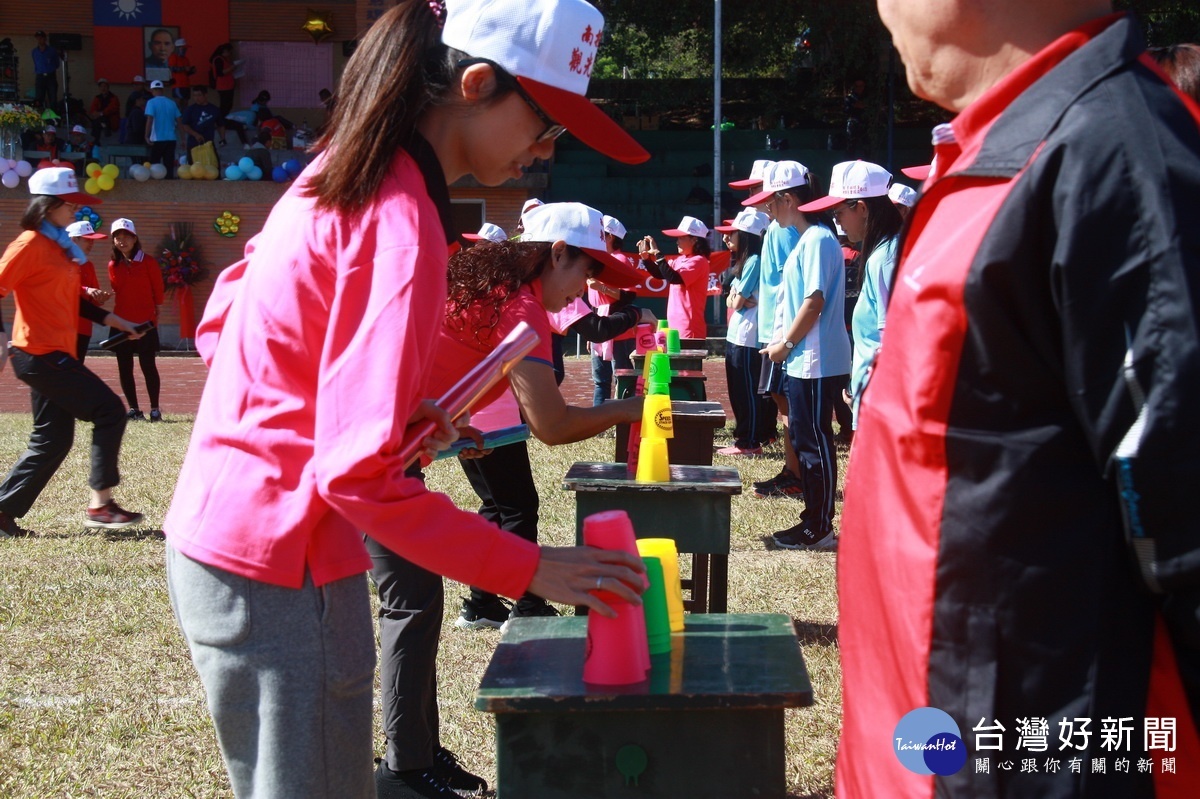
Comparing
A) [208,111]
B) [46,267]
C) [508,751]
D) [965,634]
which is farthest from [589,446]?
[208,111]

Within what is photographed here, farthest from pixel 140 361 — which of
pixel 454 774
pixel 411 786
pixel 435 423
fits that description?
pixel 435 423

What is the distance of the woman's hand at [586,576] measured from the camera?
169 centimetres

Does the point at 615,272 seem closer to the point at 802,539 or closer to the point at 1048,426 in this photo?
the point at 802,539

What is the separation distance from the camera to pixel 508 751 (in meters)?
2.05

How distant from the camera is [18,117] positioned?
2175cm

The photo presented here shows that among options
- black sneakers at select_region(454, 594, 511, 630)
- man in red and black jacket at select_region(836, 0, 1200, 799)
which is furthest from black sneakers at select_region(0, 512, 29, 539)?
man in red and black jacket at select_region(836, 0, 1200, 799)

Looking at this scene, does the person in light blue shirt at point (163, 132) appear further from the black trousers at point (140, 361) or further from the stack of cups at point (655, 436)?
the stack of cups at point (655, 436)

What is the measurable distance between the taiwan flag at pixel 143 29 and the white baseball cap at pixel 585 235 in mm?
26149

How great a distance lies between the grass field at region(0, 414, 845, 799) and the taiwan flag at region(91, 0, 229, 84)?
22705 millimetres

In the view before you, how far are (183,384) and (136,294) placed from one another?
399 centimetres

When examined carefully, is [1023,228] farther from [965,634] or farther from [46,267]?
[46,267]

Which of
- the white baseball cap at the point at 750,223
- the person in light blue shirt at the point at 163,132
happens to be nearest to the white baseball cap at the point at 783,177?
the white baseball cap at the point at 750,223

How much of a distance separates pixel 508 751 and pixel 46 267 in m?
5.88

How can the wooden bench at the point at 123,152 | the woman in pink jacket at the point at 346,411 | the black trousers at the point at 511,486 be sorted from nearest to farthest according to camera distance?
the woman in pink jacket at the point at 346,411 → the black trousers at the point at 511,486 → the wooden bench at the point at 123,152
